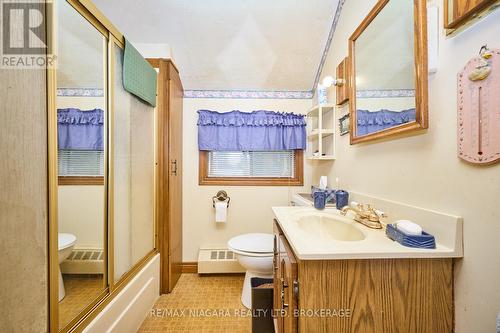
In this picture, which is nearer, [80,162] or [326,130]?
[80,162]

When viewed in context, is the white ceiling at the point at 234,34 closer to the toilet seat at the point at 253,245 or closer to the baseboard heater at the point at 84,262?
the toilet seat at the point at 253,245

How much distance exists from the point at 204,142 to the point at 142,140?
712 millimetres

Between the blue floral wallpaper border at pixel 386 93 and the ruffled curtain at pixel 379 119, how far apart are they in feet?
0.23

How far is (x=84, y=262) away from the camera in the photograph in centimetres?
104

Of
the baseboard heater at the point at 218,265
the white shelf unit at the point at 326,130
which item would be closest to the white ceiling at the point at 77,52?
the white shelf unit at the point at 326,130

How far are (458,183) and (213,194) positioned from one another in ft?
6.27

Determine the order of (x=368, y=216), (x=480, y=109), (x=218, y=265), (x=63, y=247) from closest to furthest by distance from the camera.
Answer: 1. (x=480, y=109)
2. (x=63, y=247)
3. (x=368, y=216)
4. (x=218, y=265)

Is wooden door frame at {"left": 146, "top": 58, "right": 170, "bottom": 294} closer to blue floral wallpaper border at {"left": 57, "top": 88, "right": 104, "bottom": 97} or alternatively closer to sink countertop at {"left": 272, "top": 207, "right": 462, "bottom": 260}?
blue floral wallpaper border at {"left": 57, "top": 88, "right": 104, "bottom": 97}

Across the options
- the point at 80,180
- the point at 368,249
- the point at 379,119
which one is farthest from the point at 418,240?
the point at 80,180

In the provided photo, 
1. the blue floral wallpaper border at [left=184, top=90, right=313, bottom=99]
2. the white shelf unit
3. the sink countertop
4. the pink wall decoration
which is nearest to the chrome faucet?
the sink countertop

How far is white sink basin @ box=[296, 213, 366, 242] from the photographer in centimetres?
106

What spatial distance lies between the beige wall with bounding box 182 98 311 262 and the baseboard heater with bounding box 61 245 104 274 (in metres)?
1.11

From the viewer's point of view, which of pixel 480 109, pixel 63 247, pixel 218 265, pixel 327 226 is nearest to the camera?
pixel 480 109

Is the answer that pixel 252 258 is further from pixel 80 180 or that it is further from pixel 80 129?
pixel 80 129
